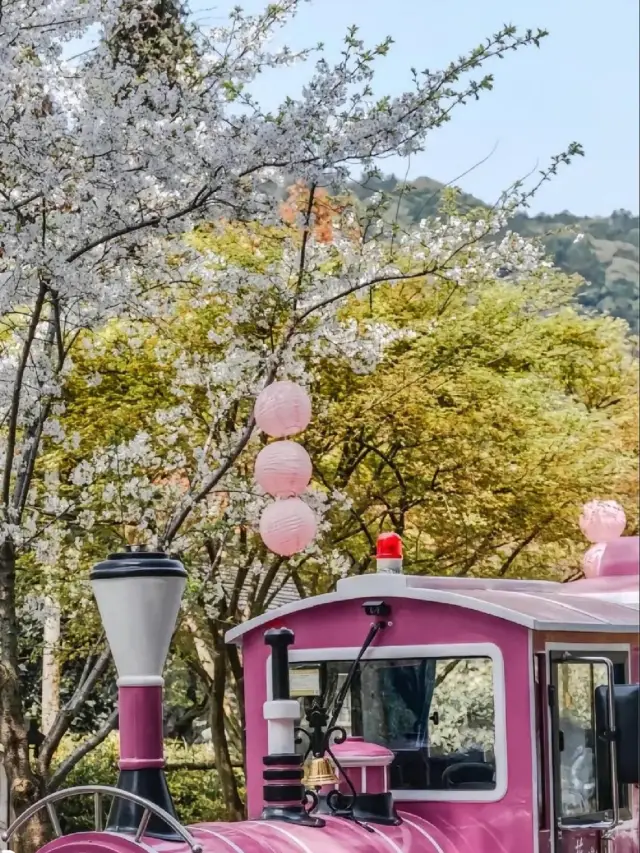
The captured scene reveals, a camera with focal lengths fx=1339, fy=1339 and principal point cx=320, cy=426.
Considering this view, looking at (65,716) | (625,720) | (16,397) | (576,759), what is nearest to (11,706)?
(65,716)

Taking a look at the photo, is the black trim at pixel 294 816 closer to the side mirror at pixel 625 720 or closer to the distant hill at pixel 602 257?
the side mirror at pixel 625 720

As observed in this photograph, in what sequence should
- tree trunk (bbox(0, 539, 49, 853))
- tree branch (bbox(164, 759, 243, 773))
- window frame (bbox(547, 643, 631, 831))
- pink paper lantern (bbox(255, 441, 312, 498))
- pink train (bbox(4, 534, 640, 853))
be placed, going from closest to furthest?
pink train (bbox(4, 534, 640, 853))
window frame (bbox(547, 643, 631, 831))
tree trunk (bbox(0, 539, 49, 853))
pink paper lantern (bbox(255, 441, 312, 498))
tree branch (bbox(164, 759, 243, 773))

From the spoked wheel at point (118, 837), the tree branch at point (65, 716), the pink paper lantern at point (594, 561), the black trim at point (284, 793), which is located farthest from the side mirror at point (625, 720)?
the tree branch at point (65, 716)

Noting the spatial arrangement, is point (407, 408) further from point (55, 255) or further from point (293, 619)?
point (293, 619)

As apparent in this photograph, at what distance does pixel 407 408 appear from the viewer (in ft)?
33.6

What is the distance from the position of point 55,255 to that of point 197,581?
2.94m

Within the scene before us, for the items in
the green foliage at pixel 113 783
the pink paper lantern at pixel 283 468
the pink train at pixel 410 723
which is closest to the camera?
the pink train at pixel 410 723

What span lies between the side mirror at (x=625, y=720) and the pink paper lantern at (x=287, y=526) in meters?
2.82

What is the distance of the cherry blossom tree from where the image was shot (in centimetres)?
668

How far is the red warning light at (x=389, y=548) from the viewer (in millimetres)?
5395

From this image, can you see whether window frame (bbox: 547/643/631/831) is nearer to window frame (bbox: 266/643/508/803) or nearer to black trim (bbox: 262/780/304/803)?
window frame (bbox: 266/643/508/803)

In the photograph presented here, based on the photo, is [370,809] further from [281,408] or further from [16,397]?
[16,397]

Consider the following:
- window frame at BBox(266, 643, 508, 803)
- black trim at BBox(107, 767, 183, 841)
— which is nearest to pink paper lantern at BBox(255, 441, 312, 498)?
window frame at BBox(266, 643, 508, 803)

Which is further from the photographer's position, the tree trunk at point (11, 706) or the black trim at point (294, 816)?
the tree trunk at point (11, 706)
